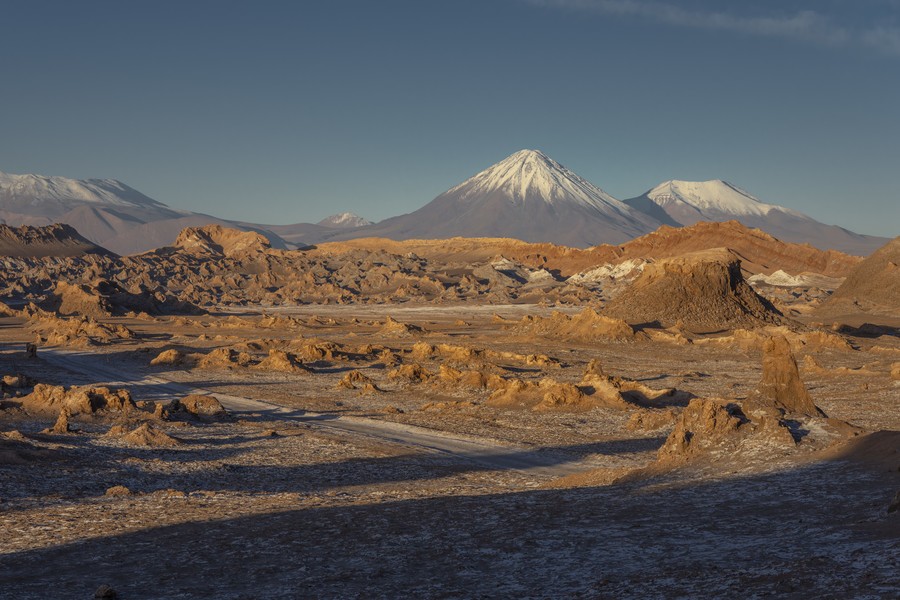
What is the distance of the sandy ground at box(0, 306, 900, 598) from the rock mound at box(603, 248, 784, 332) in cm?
2145

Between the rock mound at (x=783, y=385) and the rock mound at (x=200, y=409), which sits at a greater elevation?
the rock mound at (x=783, y=385)

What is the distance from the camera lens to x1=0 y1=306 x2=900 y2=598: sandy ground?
860 centimetres

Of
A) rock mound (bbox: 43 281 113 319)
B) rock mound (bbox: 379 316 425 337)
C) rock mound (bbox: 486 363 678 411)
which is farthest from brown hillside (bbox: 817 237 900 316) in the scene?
rock mound (bbox: 43 281 113 319)

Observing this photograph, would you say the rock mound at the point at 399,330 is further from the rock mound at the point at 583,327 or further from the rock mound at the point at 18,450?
the rock mound at the point at 18,450

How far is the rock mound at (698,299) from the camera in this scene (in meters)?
48.1

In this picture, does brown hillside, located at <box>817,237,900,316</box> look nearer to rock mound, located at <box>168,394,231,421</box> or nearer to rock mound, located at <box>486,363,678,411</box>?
rock mound, located at <box>486,363,678,411</box>

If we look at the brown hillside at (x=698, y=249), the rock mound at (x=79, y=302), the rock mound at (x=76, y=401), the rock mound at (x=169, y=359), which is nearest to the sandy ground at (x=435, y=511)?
the rock mound at (x=76, y=401)

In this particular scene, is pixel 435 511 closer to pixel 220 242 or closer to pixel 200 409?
pixel 200 409

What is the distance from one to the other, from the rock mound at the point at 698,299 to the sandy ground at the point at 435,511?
2145 cm

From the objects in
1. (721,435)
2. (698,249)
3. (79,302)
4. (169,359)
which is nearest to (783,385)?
(721,435)

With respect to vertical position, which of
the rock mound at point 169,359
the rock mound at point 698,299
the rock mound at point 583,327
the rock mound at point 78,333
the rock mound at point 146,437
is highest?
the rock mound at point 698,299

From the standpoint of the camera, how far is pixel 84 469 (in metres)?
16.3

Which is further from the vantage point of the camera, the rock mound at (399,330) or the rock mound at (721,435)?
the rock mound at (399,330)

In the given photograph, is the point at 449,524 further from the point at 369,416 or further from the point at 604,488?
the point at 369,416
